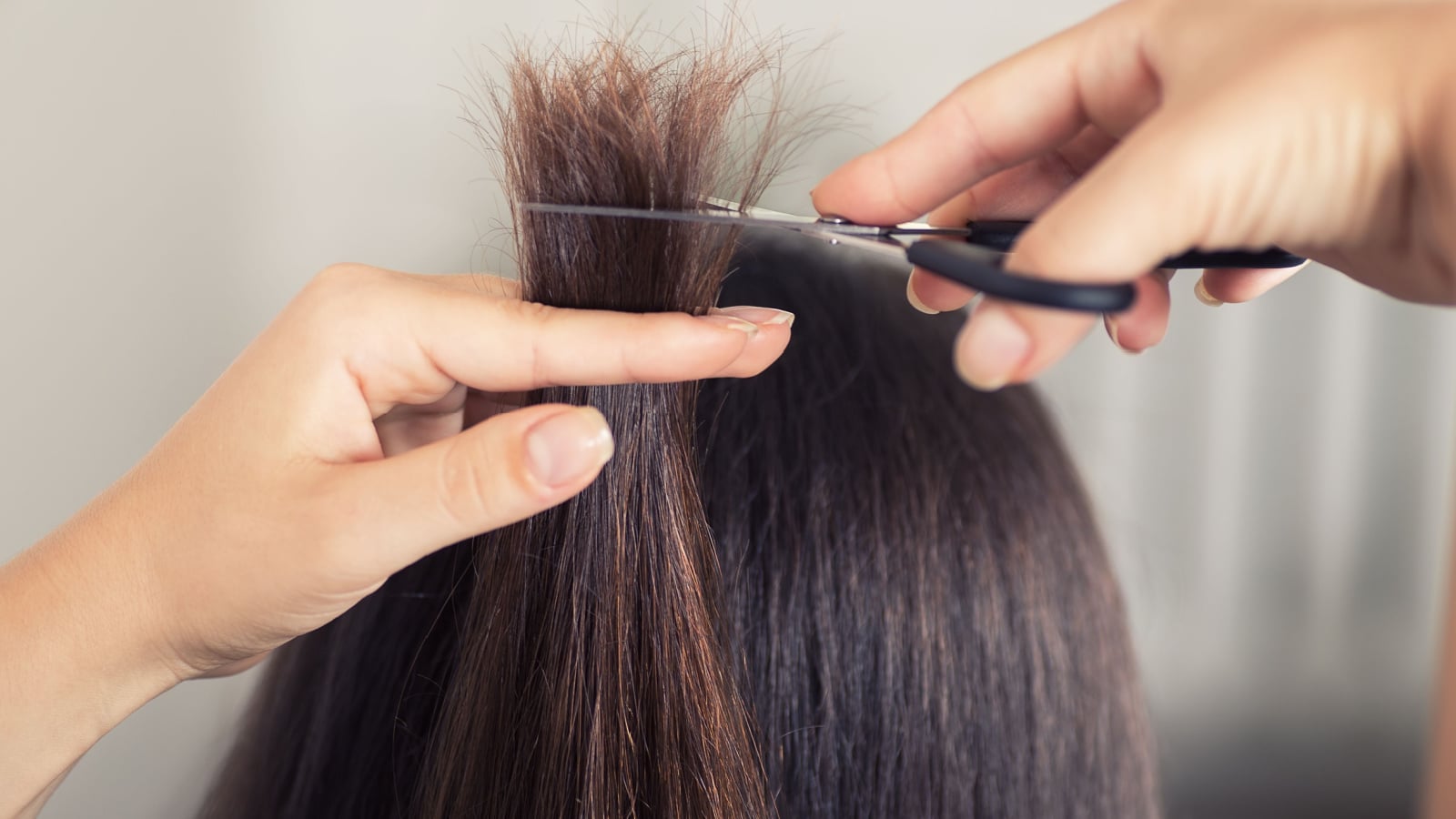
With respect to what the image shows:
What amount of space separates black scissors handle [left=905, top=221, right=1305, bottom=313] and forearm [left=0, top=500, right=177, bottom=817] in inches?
18.2

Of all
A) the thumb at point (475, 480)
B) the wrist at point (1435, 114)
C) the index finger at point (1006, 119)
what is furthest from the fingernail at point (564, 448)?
the wrist at point (1435, 114)

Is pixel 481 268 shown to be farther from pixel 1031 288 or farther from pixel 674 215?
pixel 1031 288

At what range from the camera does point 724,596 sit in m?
0.62

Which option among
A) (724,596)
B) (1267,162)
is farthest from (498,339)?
A: (1267,162)

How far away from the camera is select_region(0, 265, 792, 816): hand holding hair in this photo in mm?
470

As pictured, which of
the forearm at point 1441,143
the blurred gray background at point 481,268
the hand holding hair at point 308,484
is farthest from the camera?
the blurred gray background at point 481,268

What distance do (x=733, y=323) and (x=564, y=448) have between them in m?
0.12

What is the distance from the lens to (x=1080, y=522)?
80 cm

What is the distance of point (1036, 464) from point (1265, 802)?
1.45 metres

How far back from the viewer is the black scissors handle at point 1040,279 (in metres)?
0.38

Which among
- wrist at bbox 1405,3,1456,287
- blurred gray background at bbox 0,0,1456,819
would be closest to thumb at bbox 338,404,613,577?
wrist at bbox 1405,3,1456,287

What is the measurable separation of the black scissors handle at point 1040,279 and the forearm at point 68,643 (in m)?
0.46

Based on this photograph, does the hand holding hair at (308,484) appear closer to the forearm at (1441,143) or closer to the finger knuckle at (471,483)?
the finger knuckle at (471,483)

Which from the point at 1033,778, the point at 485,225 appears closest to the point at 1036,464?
the point at 1033,778
